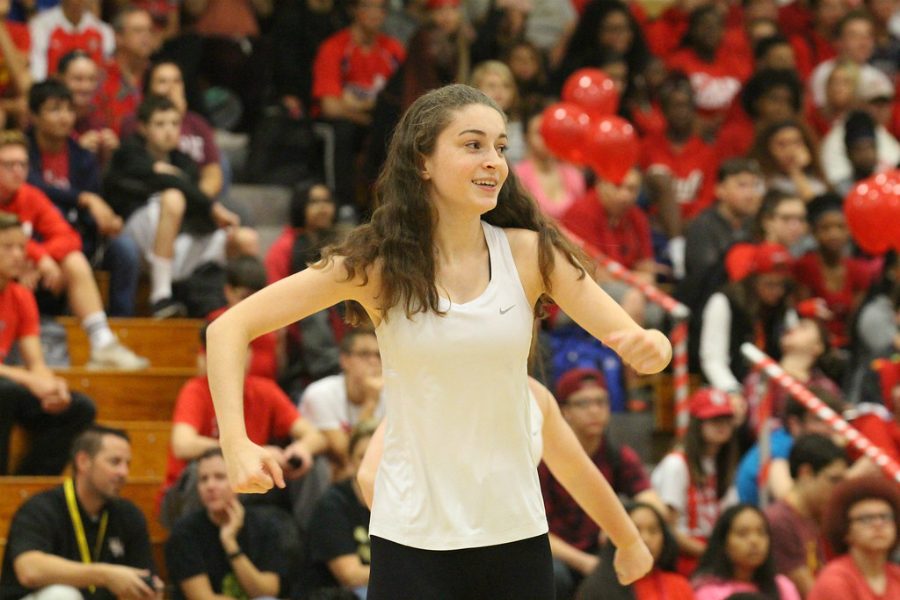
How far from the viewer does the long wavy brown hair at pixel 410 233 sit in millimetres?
3355

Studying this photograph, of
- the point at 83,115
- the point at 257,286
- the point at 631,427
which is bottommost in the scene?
the point at 631,427

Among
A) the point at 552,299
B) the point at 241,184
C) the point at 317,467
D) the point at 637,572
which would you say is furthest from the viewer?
the point at 241,184

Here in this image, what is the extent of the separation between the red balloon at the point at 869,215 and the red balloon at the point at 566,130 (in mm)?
1433

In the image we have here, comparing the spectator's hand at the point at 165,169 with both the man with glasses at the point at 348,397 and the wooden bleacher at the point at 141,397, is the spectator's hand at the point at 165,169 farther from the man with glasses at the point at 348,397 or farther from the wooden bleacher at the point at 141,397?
the man with glasses at the point at 348,397

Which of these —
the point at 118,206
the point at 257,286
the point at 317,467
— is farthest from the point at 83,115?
the point at 317,467

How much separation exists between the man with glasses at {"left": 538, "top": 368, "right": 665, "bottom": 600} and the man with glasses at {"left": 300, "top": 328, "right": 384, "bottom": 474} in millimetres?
848

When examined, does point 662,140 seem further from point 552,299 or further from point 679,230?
point 552,299

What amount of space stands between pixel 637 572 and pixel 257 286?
12.3 ft

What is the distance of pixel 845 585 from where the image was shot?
19.9ft

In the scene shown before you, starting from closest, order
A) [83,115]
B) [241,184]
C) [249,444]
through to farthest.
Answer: [249,444], [83,115], [241,184]

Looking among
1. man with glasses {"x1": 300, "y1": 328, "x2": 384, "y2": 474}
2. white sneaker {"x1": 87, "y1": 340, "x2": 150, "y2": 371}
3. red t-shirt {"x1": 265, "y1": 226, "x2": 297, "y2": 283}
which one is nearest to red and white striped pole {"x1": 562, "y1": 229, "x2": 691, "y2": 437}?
man with glasses {"x1": 300, "y1": 328, "x2": 384, "y2": 474}

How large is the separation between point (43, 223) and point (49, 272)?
36 centimetres

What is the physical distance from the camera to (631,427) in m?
8.27

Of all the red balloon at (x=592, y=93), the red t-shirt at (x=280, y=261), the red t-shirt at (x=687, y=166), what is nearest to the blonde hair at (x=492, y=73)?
the red balloon at (x=592, y=93)
